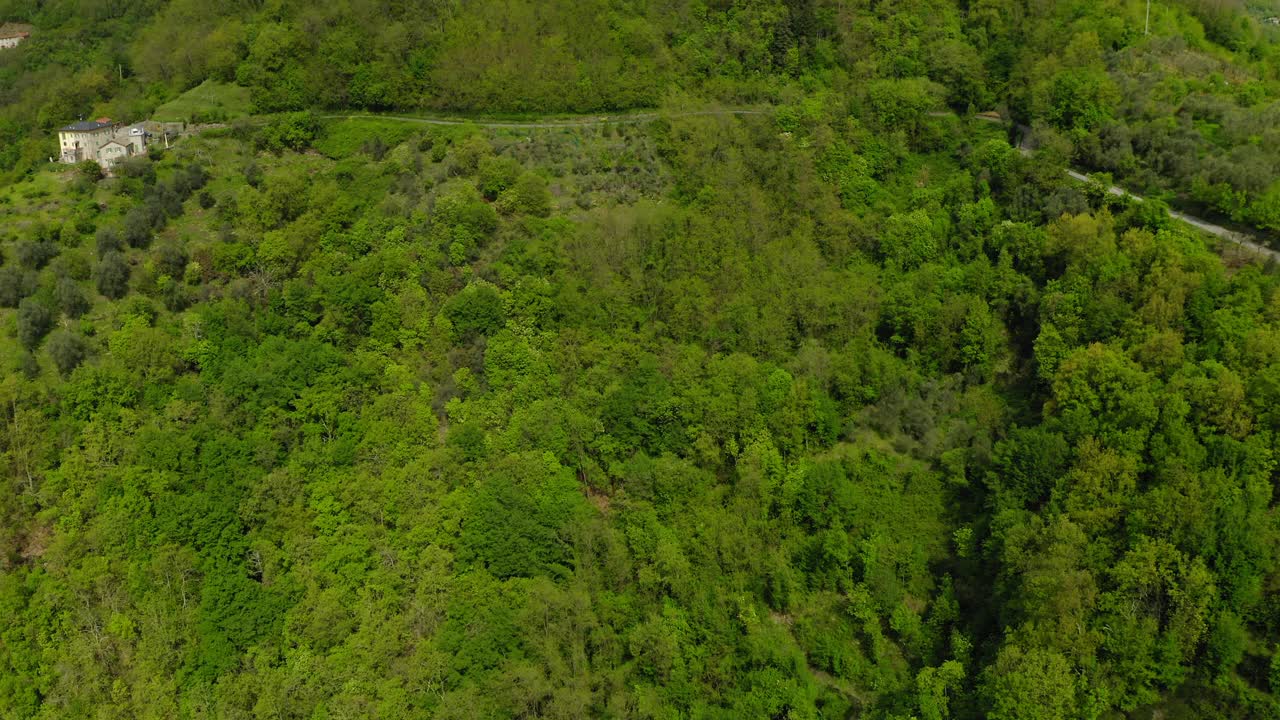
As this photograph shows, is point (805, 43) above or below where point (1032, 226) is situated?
above

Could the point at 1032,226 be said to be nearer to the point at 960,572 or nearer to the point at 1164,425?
the point at 1164,425

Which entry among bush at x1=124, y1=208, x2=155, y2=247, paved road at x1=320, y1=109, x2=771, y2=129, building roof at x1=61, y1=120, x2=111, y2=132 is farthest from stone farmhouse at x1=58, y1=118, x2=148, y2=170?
paved road at x1=320, y1=109, x2=771, y2=129

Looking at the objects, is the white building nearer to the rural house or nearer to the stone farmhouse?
the rural house

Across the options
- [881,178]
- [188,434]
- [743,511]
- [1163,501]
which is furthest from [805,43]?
[188,434]

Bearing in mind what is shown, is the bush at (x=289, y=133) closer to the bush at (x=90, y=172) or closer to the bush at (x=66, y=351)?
the bush at (x=90, y=172)

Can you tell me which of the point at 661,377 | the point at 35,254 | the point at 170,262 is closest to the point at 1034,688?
the point at 661,377
